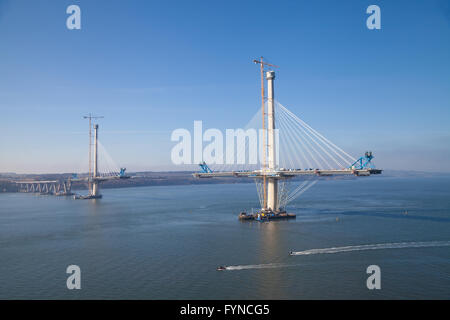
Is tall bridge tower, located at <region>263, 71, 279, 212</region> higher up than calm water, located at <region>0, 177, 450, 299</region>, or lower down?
higher up

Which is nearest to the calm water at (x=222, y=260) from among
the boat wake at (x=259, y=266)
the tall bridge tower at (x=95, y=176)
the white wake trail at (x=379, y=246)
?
the boat wake at (x=259, y=266)

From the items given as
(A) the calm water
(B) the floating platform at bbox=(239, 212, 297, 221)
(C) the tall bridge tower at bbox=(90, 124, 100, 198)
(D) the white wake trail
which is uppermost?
(C) the tall bridge tower at bbox=(90, 124, 100, 198)

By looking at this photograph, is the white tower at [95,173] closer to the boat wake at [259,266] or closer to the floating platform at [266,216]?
the floating platform at [266,216]

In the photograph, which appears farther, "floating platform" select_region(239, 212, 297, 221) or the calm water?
"floating platform" select_region(239, 212, 297, 221)

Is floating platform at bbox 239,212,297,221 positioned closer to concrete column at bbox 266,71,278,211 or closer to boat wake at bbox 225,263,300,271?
concrete column at bbox 266,71,278,211

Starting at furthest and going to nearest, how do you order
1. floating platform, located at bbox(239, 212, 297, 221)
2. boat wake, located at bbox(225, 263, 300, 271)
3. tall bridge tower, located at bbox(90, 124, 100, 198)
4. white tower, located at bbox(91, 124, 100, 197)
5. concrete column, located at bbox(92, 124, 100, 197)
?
concrete column, located at bbox(92, 124, 100, 197) < white tower, located at bbox(91, 124, 100, 197) < tall bridge tower, located at bbox(90, 124, 100, 198) < floating platform, located at bbox(239, 212, 297, 221) < boat wake, located at bbox(225, 263, 300, 271)

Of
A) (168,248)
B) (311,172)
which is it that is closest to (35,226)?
(168,248)

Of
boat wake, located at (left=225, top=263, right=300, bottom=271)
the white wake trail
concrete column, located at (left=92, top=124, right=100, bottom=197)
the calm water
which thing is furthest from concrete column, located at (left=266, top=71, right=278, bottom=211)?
concrete column, located at (left=92, top=124, right=100, bottom=197)
